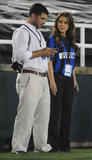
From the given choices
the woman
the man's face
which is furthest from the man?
the woman

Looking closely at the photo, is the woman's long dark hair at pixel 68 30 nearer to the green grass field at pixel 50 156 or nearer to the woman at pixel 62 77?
the woman at pixel 62 77

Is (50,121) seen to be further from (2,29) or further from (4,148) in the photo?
(2,29)

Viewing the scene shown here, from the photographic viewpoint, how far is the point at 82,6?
25000mm

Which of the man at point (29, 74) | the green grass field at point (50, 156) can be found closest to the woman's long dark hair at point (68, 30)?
the man at point (29, 74)

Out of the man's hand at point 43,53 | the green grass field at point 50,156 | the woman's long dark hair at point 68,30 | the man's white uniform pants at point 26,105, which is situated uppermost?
the woman's long dark hair at point 68,30

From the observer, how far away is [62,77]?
8172 mm

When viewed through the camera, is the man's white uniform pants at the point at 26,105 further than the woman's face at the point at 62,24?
No

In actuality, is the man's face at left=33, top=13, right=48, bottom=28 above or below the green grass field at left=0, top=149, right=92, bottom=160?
above

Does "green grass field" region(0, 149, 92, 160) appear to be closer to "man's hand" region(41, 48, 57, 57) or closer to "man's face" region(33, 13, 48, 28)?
"man's hand" region(41, 48, 57, 57)

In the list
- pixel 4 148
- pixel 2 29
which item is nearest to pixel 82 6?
pixel 2 29

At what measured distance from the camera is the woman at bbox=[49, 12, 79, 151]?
8172 mm

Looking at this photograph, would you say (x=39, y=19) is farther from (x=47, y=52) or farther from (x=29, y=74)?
(x=29, y=74)

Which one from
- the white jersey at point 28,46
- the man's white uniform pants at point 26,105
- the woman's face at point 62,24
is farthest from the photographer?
the woman's face at point 62,24

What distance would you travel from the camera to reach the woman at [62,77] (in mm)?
8172
